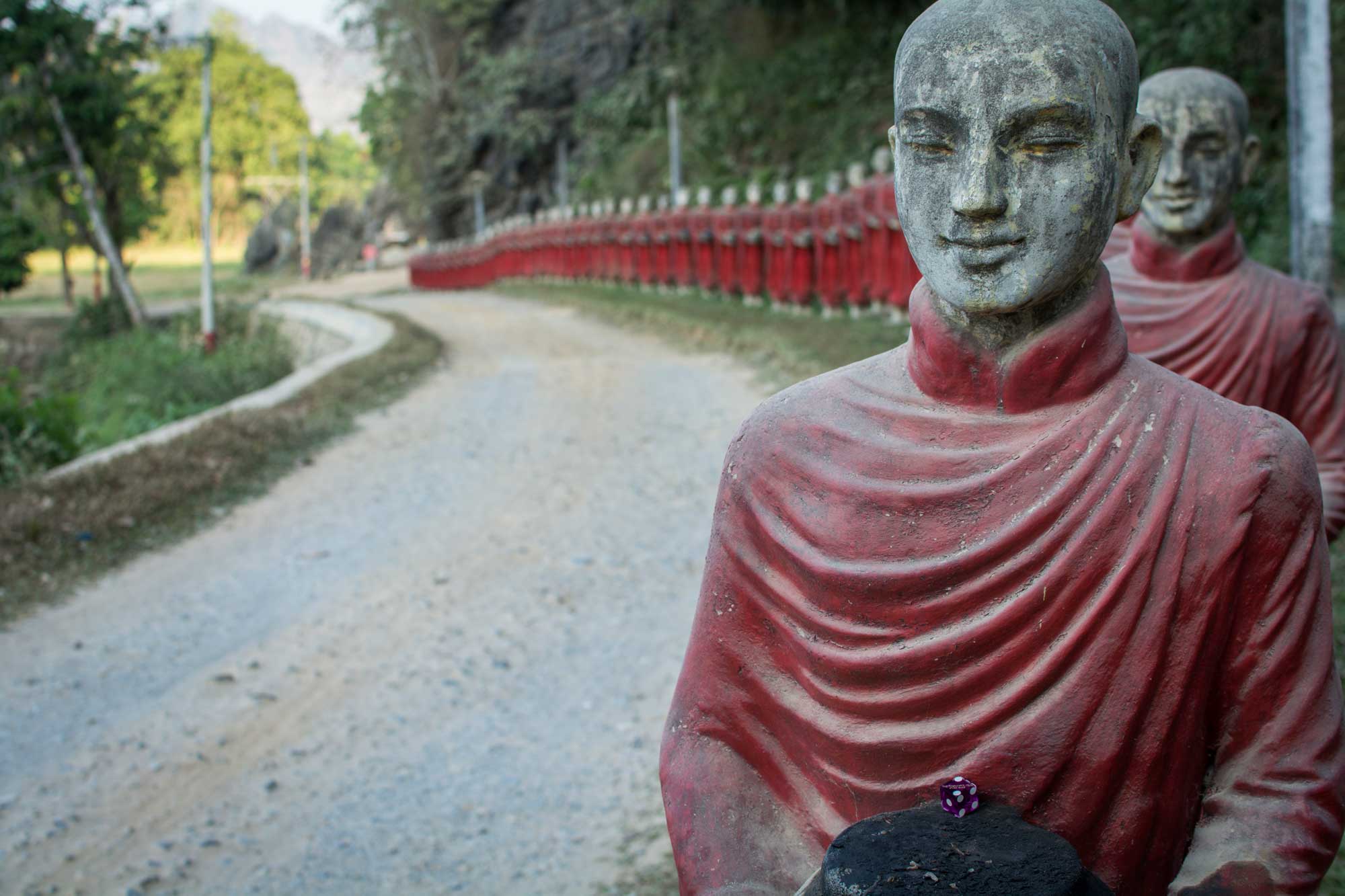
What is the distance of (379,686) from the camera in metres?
5.63

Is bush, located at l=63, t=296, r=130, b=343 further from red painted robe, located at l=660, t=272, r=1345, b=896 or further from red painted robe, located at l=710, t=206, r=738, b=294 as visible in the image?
red painted robe, located at l=660, t=272, r=1345, b=896

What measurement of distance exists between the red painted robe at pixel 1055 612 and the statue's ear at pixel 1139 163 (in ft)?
0.37

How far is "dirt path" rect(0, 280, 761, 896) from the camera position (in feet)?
14.5

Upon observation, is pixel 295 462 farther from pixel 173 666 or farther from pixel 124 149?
pixel 124 149

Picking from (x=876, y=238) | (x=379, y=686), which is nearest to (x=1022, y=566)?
(x=379, y=686)

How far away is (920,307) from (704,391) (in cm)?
884

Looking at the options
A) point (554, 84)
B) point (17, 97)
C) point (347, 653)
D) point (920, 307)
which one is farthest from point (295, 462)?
point (554, 84)

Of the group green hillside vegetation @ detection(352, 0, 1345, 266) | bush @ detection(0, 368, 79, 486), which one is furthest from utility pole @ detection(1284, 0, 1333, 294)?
bush @ detection(0, 368, 79, 486)

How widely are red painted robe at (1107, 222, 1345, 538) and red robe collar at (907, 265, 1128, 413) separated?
1590 millimetres

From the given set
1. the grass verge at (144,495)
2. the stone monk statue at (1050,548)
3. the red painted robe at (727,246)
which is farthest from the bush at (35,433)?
the stone monk statue at (1050,548)

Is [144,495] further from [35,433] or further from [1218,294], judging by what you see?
[1218,294]

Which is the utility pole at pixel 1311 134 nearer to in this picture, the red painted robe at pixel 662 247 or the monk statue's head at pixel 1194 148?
the monk statue's head at pixel 1194 148

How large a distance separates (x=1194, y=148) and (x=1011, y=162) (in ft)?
6.34

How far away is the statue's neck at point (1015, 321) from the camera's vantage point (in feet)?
5.91
